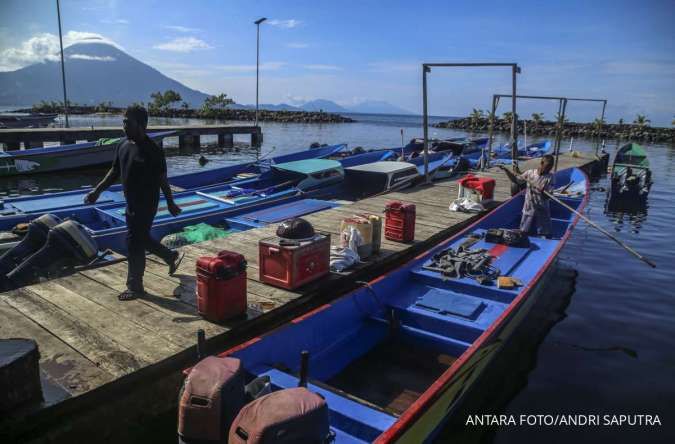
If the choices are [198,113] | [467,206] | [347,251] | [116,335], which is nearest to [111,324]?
[116,335]

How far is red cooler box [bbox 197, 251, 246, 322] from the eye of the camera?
5102 millimetres

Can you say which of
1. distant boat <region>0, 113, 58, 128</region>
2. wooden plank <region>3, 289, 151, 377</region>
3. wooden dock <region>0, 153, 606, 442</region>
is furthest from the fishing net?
distant boat <region>0, 113, 58, 128</region>

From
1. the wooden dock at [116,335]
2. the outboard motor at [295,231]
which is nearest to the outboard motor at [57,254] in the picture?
the wooden dock at [116,335]

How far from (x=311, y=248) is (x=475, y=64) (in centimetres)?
1024

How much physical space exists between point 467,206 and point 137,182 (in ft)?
29.1

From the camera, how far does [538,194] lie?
9883 mm

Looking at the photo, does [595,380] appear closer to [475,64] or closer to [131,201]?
[131,201]

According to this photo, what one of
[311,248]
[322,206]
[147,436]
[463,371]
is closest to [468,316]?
[463,371]

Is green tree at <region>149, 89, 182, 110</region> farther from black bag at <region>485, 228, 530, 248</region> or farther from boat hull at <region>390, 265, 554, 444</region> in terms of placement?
boat hull at <region>390, 265, 554, 444</region>

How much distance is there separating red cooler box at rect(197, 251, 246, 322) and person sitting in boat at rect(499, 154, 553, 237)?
22.3 ft

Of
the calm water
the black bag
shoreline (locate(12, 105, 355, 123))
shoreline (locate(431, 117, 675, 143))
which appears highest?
shoreline (locate(12, 105, 355, 123))

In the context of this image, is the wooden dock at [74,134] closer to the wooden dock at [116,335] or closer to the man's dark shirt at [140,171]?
the wooden dock at [116,335]

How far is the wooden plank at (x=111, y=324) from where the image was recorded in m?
4.72

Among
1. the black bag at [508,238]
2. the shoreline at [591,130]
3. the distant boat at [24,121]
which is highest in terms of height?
the shoreline at [591,130]
